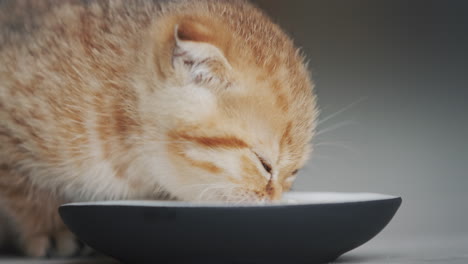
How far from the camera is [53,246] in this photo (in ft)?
4.25

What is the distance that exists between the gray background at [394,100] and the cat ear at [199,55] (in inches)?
23.5

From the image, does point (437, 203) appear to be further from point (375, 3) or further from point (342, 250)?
point (342, 250)

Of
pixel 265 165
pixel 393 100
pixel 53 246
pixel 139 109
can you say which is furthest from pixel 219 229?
pixel 393 100

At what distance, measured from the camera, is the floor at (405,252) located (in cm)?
122

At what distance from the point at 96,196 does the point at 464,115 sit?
102 cm

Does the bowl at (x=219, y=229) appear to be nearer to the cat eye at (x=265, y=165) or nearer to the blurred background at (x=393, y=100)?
the cat eye at (x=265, y=165)

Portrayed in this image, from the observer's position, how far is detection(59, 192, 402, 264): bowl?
98 cm

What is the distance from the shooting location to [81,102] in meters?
1.23

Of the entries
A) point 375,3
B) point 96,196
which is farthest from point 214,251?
point 375,3

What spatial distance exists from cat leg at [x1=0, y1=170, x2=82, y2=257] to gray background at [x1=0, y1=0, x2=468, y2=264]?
0.69m

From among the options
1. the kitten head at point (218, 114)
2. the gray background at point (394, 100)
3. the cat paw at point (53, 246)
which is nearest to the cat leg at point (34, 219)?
the cat paw at point (53, 246)

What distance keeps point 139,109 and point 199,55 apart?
0.18m

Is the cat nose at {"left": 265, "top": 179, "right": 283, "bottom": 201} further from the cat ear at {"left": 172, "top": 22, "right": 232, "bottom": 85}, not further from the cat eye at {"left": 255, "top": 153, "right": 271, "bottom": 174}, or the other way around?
the cat ear at {"left": 172, "top": 22, "right": 232, "bottom": 85}

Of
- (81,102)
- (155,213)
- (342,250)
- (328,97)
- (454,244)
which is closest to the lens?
(155,213)
